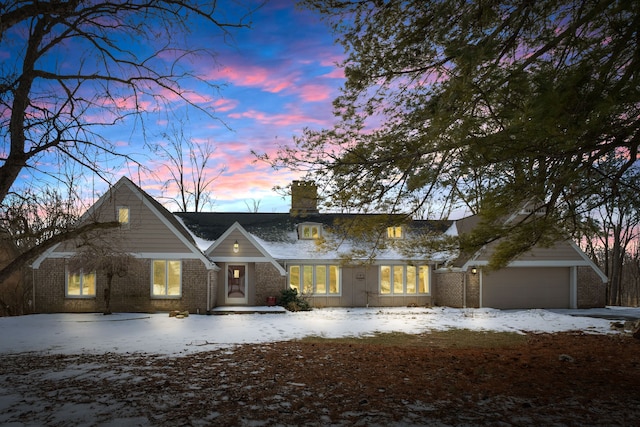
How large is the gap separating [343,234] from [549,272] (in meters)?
18.8

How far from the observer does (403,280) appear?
990 inches

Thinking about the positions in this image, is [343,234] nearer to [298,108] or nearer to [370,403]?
[370,403]

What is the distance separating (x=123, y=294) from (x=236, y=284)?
5.18 meters

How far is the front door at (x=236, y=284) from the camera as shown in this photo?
906 inches

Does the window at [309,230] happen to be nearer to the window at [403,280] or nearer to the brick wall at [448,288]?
the window at [403,280]

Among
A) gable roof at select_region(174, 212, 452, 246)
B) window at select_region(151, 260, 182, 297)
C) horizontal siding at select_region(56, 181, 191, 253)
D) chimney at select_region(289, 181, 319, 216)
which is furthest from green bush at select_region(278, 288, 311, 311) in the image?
chimney at select_region(289, 181, 319, 216)

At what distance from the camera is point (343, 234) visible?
9.41m

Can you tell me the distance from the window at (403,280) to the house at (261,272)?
0.17 ft

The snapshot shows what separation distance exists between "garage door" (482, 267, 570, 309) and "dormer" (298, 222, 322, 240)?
903cm

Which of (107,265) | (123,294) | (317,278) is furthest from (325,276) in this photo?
(107,265)

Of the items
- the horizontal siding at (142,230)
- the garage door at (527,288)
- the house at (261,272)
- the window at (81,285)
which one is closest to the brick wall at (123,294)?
the house at (261,272)

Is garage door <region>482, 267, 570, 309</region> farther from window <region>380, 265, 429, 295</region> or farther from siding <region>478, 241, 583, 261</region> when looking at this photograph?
window <region>380, 265, 429, 295</region>

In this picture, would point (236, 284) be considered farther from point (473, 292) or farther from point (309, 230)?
point (473, 292)

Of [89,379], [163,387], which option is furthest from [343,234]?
[89,379]
